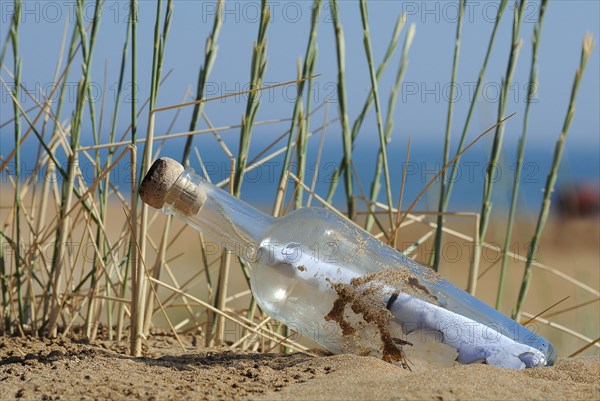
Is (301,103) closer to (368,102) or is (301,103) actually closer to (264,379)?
(368,102)

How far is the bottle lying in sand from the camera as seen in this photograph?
1402 mm

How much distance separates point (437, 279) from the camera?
1502 millimetres

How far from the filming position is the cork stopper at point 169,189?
138 centimetres

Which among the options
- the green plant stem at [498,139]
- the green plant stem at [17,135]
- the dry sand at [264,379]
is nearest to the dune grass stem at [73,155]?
the green plant stem at [17,135]

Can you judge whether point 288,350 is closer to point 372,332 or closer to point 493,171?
point 372,332

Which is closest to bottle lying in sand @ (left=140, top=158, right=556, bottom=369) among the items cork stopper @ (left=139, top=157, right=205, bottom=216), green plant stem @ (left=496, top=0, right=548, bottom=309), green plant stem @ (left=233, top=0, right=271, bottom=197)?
cork stopper @ (left=139, top=157, right=205, bottom=216)

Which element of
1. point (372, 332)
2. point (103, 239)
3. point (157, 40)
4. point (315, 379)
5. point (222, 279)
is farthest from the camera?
point (103, 239)

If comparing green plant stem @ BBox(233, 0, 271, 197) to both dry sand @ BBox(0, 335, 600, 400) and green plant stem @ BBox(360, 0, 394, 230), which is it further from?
dry sand @ BBox(0, 335, 600, 400)

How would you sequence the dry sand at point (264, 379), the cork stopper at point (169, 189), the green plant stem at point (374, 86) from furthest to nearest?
the green plant stem at point (374, 86), the cork stopper at point (169, 189), the dry sand at point (264, 379)

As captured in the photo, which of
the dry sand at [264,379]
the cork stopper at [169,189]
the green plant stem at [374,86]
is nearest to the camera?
the dry sand at [264,379]

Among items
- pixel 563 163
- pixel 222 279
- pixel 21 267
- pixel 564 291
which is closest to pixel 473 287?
pixel 563 163

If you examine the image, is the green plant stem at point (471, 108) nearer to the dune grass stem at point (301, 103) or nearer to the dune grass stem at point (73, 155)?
the dune grass stem at point (301, 103)

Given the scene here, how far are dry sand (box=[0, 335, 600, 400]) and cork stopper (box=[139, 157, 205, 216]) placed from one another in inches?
11.1

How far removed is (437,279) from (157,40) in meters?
0.71
